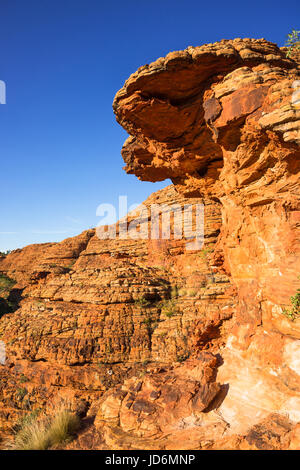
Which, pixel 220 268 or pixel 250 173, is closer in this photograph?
pixel 250 173

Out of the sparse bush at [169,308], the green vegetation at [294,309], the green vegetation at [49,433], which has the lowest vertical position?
the green vegetation at [49,433]

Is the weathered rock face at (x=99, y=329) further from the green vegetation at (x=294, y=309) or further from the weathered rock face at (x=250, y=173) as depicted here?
the green vegetation at (x=294, y=309)

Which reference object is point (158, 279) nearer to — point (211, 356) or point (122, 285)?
point (122, 285)

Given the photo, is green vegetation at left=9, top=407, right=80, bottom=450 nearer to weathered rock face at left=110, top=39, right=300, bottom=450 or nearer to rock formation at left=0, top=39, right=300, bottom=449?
rock formation at left=0, top=39, right=300, bottom=449

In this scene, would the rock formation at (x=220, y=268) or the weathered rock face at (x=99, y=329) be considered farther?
the weathered rock face at (x=99, y=329)

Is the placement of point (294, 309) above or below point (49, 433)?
above

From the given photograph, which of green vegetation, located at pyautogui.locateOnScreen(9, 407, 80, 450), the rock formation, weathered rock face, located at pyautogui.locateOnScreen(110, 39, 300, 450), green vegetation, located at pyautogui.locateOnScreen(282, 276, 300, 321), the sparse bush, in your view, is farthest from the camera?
the sparse bush

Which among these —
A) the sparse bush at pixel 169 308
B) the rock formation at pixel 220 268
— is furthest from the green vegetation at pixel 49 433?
the sparse bush at pixel 169 308

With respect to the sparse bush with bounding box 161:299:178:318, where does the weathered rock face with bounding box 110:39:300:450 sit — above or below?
above

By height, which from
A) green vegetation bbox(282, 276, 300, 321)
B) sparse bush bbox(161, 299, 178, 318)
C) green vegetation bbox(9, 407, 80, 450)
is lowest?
green vegetation bbox(9, 407, 80, 450)

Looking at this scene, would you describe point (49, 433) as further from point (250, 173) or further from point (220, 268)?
point (220, 268)

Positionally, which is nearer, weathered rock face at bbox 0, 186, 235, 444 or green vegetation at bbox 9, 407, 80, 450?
green vegetation at bbox 9, 407, 80, 450

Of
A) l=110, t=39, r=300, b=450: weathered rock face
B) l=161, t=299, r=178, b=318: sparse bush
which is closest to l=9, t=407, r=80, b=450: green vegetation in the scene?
l=110, t=39, r=300, b=450: weathered rock face

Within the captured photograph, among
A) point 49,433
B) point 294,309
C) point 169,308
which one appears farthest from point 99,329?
point 294,309
